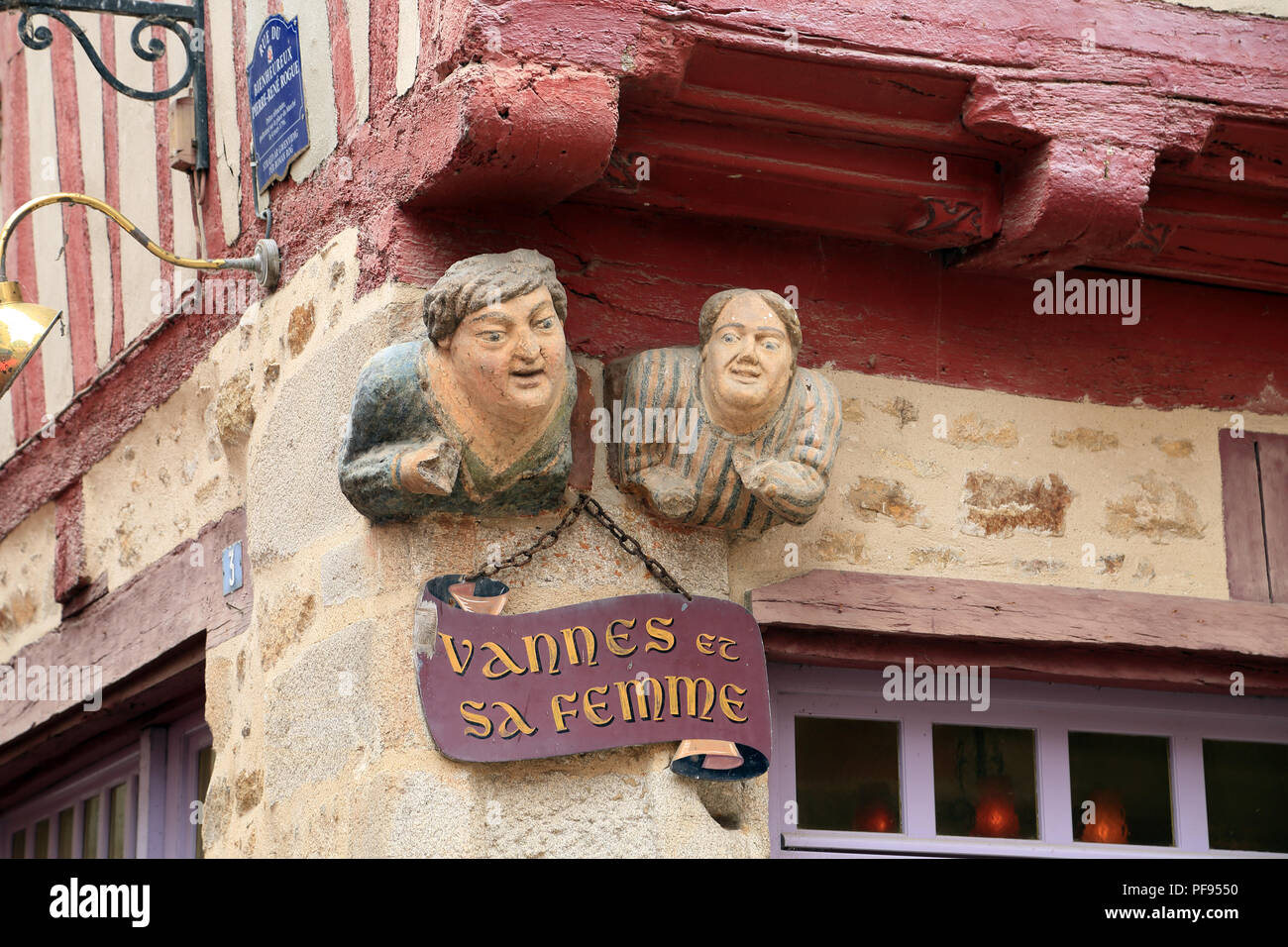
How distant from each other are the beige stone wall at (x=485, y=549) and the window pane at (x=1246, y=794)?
468 mm

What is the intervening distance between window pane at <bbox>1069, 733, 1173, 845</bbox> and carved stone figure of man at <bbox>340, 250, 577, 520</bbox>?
5.04 ft

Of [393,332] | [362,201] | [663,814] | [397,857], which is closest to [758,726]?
[663,814]

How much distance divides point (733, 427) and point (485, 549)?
1.85ft

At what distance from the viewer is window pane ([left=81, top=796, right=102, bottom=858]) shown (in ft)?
20.0

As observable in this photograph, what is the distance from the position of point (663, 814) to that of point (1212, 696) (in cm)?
158

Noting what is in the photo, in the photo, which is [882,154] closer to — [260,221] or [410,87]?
[410,87]

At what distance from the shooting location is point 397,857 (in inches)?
161

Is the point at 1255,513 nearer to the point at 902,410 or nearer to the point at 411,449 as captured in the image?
the point at 902,410

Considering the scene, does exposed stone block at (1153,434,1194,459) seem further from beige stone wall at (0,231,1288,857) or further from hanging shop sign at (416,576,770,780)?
hanging shop sign at (416,576,770,780)

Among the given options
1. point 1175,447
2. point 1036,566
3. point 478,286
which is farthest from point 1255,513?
point 478,286

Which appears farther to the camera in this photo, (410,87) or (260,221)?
(260,221)

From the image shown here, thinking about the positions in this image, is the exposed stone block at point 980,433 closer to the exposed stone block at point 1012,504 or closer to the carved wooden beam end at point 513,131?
the exposed stone block at point 1012,504

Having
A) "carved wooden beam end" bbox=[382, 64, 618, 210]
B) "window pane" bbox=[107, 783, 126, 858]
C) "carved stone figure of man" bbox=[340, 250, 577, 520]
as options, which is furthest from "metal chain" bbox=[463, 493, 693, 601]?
"window pane" bbox=[107, 783, 126, 858]

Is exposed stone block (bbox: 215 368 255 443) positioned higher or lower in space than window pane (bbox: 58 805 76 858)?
higher
